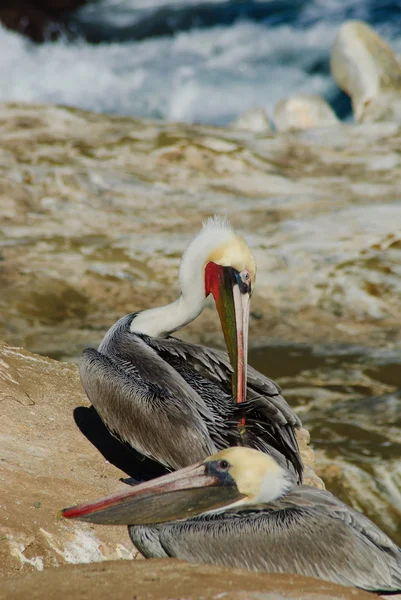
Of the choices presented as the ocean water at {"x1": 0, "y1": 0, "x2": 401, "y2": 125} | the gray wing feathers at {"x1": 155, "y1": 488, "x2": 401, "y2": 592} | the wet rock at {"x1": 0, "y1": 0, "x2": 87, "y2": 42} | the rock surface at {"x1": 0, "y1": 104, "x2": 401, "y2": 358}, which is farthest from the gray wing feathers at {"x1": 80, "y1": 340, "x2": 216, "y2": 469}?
the wet rock at {"x1": 0, "y1": 0, "x2": 87, "y2": 42}

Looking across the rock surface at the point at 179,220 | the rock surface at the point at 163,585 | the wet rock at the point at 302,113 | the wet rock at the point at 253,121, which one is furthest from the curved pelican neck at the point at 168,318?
the wet rock at the point at 253,121

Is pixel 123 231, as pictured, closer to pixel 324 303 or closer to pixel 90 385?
pixel 324 303

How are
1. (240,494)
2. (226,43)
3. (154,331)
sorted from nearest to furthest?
(240,494)
(154,331)
(226,43)

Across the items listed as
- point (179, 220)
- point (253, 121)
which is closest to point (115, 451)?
point (179, 220)

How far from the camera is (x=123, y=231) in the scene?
27.4 feet

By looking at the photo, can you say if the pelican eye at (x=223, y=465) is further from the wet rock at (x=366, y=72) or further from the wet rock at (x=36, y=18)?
the wet rock at (x=36, y=18)

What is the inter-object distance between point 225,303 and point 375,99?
33.7ft

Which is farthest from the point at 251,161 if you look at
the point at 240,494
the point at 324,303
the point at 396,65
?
the point at 240,494

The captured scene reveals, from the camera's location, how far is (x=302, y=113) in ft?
49.0

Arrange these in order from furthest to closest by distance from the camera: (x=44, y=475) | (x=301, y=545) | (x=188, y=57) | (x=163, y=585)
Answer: (x=188, y=57)
(x=44, y=475)
(x=301, y=545)
(x=163, y=585)

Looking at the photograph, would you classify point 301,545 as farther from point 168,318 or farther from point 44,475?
point 168,318

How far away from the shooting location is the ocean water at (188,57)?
55.7 ft

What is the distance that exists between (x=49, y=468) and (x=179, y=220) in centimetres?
539

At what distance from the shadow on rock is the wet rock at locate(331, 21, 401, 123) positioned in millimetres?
9031
